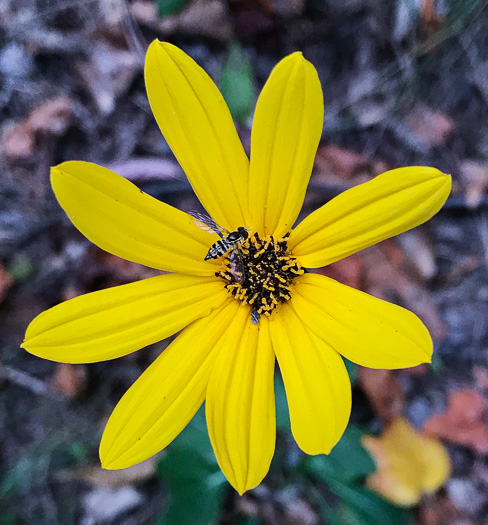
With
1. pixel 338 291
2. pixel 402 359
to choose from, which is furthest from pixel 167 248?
pixel 402 359

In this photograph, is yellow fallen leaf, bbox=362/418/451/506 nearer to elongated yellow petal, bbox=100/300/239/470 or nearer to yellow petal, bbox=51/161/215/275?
elongated yellow petal, bbox=100/300/239/470

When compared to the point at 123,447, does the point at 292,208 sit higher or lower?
higher

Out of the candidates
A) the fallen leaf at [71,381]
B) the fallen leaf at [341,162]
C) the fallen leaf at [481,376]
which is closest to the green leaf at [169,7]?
the fallen leaf at [341,162]

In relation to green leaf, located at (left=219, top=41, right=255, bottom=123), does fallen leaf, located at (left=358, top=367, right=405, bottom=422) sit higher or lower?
lower

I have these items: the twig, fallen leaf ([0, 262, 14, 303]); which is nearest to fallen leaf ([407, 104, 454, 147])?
fallen leaf ([0, 262, 14, 303])

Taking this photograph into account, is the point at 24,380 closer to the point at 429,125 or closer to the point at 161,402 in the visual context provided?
the point at 161,402

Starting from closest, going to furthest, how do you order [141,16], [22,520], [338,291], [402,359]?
[402,359] < [338,291] < [22,520] < [141,16]

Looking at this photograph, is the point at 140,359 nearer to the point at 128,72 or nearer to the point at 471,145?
the point at 128,72
